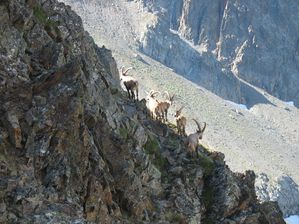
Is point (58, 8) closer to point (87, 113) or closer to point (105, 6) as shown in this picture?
point (87, 113)

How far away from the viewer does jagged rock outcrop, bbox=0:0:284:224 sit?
16969mm

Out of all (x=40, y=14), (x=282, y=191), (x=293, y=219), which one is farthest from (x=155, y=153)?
(x=282, y=191)

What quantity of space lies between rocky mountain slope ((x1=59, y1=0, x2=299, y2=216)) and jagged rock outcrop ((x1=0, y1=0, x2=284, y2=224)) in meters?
88.3

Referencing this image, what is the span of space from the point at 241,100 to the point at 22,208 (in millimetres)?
185984

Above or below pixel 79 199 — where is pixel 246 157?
below

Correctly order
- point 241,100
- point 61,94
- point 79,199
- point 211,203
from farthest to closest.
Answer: point 241,100 → point 211,203 → point 61,94 → point 79,199

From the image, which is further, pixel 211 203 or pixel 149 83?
pixel 149 83

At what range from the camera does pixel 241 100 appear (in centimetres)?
19862

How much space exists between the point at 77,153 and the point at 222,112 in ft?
460

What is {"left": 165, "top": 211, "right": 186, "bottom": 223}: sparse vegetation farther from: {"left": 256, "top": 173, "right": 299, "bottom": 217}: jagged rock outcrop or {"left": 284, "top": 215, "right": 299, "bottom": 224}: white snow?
{"left": 284, "top": 215, "right": 299, "bottom": 224}: white snow

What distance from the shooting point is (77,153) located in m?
19.1

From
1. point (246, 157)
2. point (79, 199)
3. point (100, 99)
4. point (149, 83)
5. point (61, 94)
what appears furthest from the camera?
point (149, 83)

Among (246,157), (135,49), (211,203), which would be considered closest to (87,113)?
(211,203)

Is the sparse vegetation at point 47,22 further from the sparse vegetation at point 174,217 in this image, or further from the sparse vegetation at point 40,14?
the sparse vegetation at point 174,217
